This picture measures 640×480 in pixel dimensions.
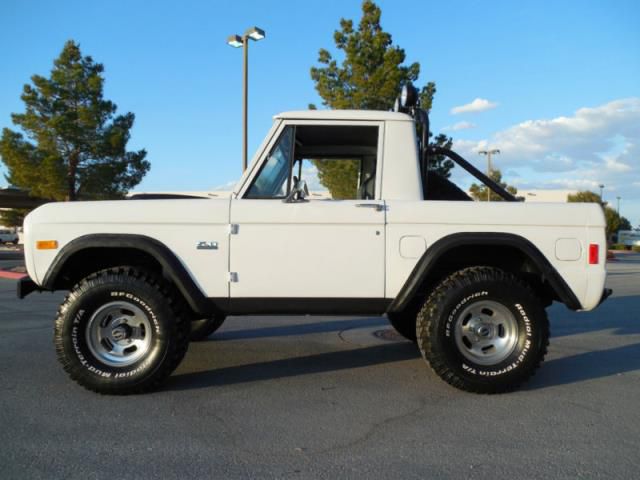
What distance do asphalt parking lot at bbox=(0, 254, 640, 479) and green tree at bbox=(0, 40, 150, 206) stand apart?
13887mm

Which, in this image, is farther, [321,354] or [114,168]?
[114,168]

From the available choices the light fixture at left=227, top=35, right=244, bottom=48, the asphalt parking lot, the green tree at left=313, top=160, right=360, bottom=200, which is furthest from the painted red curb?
the green tree at left=313, top=160, right=360, bottom=200

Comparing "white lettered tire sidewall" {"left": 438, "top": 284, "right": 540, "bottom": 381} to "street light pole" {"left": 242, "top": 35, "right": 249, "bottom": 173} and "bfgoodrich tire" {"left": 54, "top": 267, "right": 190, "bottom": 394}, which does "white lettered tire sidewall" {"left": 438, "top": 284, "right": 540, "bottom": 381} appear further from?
"street light pole" {"left": 242, "top": 35, "right": 249, "bottom": 173}

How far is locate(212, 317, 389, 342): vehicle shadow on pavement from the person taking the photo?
6378 millimetres

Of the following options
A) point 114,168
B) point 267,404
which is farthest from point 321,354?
point 114,168

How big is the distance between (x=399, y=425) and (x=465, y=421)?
1.50ft

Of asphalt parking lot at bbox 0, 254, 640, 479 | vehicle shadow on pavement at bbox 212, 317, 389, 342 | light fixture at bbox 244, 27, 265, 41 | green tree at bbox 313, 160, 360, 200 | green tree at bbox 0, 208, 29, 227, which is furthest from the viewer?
green tree at bbox 0, 208, 29, 227

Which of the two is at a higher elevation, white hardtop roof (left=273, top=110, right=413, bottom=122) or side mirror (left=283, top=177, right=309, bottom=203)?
white hardtop roof (left=273, top=110, right=413, bottom=122)

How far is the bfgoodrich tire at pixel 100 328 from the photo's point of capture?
13.0ft

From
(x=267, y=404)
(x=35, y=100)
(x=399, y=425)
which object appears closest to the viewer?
(x=399, y=425)

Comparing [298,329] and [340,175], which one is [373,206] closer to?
[340,175]

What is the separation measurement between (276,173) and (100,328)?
1.84m

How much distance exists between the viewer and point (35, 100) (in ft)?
58.2

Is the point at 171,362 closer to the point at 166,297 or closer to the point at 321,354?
the point at 166,297
